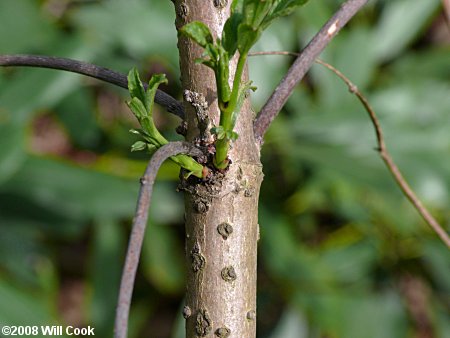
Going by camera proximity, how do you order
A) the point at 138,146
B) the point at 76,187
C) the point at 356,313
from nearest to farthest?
the point at 138,146, the point at 76,187, the point at 356,313

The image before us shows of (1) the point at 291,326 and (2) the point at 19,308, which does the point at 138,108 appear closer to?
(2) the point at 19,308

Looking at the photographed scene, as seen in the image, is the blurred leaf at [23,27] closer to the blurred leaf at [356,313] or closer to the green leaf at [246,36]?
the blurred leaf at [356,313]

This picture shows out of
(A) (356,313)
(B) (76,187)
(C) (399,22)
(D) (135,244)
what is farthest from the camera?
(C) (399,22)

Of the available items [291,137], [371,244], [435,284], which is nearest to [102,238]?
[291,137]

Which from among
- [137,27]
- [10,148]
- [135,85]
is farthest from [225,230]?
[137,27]

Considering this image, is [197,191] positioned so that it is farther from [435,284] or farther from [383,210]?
[435,284]

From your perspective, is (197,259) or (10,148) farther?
(10,148)
